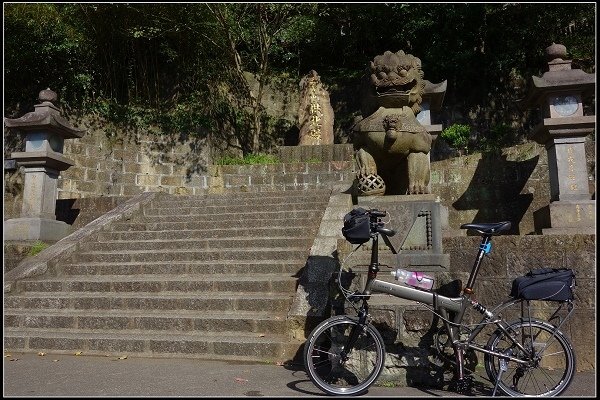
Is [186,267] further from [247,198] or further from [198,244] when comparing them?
[247,198]

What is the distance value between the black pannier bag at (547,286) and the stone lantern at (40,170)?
827 centimetres

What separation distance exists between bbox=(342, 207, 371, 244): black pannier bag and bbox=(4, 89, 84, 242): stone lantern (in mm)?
7129

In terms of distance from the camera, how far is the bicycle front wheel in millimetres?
3488

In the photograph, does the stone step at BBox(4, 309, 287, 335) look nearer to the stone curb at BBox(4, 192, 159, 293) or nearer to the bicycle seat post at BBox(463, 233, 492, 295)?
the stone curb at BBox(4, 192, 159, 293)

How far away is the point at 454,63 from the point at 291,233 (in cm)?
1255

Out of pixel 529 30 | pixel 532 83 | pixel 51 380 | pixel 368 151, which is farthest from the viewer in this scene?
pixel 529 30

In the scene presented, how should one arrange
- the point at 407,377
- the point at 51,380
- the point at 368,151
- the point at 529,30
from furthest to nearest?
the point at 529,30 < the point at 368,151 < the point at 51,380 < the point at 407,377

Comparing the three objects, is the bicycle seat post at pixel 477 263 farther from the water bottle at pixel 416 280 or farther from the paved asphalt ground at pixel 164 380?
the paved asphalt ground at pixel 164 380

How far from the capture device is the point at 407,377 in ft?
12.2

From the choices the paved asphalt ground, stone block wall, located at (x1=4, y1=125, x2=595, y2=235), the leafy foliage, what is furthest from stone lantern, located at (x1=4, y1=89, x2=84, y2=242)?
the leafy foliage

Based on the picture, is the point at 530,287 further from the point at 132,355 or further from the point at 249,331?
the point at 132,355

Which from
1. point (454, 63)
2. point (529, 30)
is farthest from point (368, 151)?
point (529, 30)

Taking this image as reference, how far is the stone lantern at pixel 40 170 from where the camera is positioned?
8602 mm

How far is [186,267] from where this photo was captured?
6582mm
